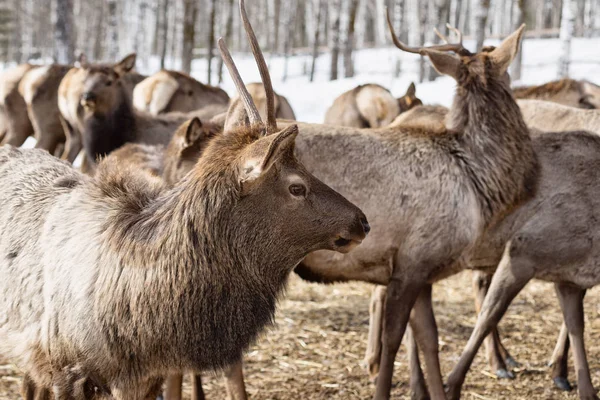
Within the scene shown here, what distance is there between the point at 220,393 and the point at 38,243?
2.35 meters

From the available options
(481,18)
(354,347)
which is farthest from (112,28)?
(354,347)

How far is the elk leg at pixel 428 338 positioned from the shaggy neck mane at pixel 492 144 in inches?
27.3

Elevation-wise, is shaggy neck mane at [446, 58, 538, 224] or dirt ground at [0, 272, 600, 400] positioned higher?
shaggy neck mane at [446, 58, 538, 224]

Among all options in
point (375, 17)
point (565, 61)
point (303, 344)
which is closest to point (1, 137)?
point (303, 344)

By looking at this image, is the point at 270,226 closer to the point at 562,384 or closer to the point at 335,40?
the point at 562,384

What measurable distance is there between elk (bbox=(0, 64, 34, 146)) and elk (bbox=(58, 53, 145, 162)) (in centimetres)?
150

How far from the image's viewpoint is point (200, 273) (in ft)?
11.5

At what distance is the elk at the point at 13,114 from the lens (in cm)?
1245

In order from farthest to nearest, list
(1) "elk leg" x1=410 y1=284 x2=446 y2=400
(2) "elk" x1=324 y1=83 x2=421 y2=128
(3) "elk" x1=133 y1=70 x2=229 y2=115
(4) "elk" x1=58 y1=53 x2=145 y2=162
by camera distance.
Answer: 1. (3) "elk" x1=133 y1=70 x2=229 y2=115
2. (2) "elk" x1=324 y1=83 x2=421 y2=128
3. (4) "elk" x1=58 y1=53 x2=145 y2=162
4. (1) "elk leg" x1=410 y1=284 x2=446 y2=400

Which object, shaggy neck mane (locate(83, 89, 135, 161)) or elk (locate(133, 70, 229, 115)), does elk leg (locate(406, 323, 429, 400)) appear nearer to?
shaggy neck mane (locate(83, 89, 135, 161))

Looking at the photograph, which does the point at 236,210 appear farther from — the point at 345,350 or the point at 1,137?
the point at 1,137

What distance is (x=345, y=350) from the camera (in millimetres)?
6879

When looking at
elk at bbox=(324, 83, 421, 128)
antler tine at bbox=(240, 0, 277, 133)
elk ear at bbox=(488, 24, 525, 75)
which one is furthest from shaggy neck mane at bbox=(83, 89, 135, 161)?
antler tine at bbox=(240, 0, 277, 133)

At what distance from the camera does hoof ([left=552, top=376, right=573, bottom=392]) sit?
6082mm
